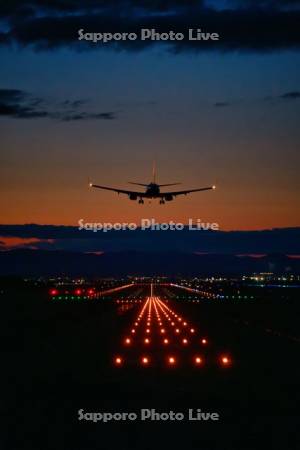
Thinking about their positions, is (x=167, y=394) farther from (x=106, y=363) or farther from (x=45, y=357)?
(x=45, y=357)

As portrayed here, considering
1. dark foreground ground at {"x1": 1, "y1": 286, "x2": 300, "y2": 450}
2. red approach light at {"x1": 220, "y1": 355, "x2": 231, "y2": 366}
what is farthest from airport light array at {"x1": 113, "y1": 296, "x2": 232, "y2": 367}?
dark foreground ground at {"x1": 1, "y1": 286, "x2": 300, "y2": 450}

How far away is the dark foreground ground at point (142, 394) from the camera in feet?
68.5

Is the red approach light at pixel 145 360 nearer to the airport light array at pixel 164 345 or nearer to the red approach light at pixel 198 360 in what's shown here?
the airport light array at pixel 164 345

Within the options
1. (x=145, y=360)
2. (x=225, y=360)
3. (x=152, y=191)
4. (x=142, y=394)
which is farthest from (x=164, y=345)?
(x=152, y=191)

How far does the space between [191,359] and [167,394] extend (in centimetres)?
1215

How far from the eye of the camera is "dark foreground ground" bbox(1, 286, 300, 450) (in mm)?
20891

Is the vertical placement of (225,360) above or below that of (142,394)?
above

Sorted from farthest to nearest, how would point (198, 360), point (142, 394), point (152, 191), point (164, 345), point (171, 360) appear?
point (152, 191) < point (164, 345) < point (198, 360) < point (171, 360) < point (142, 394)

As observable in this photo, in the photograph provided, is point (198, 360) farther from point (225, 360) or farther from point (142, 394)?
point (142, 394)

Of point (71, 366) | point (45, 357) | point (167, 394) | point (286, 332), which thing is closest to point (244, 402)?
point (167, 394)

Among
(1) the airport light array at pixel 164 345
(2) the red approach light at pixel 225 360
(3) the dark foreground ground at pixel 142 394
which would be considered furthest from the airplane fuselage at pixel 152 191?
(2) the red approach light at pixel 225 360

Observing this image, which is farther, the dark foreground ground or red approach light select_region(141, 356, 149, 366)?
red approach light select_region(141, 356, 149, 366)

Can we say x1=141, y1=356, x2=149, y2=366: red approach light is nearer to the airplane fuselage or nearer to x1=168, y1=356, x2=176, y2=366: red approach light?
x1=168, y1=356, x2=176, y2=366: red approach light

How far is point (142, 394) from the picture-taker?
28359 mm
